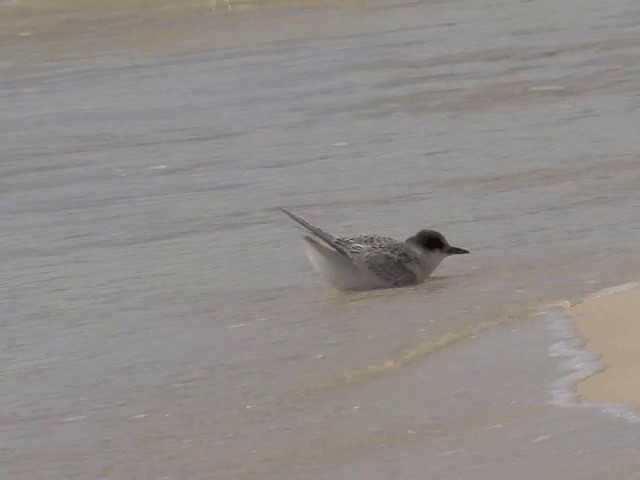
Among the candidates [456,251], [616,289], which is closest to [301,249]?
[456,251]

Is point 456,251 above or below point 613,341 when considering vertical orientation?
below

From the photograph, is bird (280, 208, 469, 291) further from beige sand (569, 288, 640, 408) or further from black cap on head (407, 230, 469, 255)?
beige sand (569, 288, 640, 408)

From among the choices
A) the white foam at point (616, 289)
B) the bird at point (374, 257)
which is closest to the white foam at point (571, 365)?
the white foam at point (616, 289)

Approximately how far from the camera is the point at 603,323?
5.71 metres

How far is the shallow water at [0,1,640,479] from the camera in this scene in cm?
492

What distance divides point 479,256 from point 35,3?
492 inches

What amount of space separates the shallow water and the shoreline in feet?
0.40

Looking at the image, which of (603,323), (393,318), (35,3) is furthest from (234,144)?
(35,3)

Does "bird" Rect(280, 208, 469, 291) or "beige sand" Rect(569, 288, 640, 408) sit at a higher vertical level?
"beige sand" Rect(569, 288, 640, 408)

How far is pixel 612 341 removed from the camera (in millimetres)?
5422

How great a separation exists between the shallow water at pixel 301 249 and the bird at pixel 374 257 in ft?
0.39

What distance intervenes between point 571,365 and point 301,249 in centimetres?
248

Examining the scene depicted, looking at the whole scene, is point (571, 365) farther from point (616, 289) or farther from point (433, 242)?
point (433, 242)

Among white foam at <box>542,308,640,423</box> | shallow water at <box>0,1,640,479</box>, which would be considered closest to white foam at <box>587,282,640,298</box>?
white foam at <box>542,308,640,423</box>
